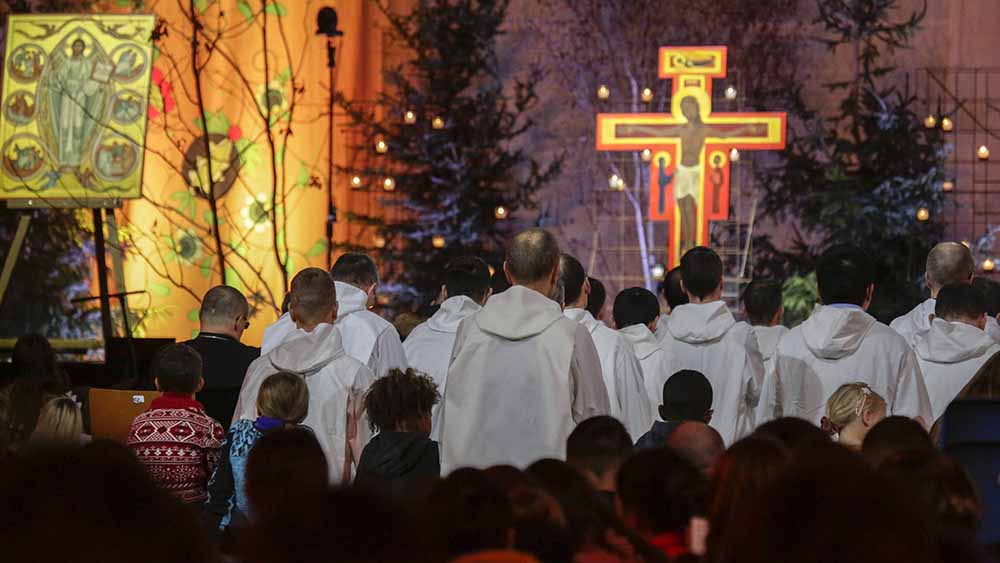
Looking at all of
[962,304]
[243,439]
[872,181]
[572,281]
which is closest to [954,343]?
[962,304]

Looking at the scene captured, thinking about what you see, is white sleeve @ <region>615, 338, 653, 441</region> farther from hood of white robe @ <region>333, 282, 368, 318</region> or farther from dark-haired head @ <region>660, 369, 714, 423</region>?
hood of white robe @ <region>333, 282, 368, 318</region>

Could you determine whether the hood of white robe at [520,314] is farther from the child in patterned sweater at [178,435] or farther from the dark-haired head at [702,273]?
the dark-haired head at [702,273]

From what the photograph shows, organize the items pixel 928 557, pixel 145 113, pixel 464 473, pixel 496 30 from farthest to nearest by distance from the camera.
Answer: pixel 496 30, pixel 145 113, pixel 464 473, pixel 928 557

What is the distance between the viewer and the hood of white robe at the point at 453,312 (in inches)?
291

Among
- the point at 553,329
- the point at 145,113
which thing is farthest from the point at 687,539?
the point at 145,113

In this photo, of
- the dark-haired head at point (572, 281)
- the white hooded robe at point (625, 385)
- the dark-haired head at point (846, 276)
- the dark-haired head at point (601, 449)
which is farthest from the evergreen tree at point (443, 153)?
the dark-haired head at point (601, 449)

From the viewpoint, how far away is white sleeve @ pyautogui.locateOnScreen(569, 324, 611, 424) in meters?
5.41

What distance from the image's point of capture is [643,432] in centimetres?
625

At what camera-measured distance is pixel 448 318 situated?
7.45 meters

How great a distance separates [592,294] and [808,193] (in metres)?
5.51

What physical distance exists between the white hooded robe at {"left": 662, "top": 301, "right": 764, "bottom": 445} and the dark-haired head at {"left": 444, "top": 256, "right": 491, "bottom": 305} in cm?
115

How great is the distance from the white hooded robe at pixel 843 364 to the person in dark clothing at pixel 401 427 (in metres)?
1.87

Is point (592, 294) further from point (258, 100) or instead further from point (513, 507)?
point (258, 100)

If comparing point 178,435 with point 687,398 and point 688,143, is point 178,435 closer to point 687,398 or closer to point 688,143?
point 687,398
